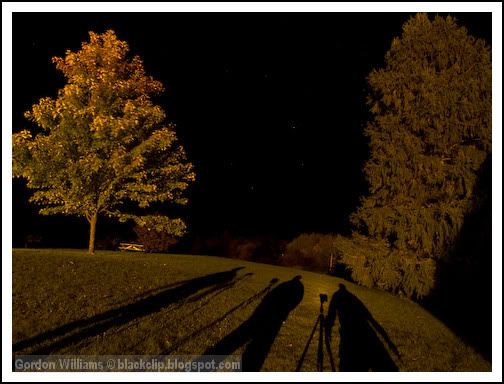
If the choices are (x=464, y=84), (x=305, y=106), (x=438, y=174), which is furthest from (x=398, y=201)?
(x=305, y=106)

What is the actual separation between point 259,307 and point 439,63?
1329 cm

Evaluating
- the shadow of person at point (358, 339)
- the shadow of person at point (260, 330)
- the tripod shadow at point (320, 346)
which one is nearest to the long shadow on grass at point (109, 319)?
the shadow of person at point (260, 330)

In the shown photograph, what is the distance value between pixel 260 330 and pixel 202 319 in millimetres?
1344

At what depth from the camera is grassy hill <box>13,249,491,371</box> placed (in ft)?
28.2

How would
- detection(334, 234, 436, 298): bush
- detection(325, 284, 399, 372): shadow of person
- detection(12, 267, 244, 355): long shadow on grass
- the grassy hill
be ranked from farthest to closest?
detection(334, 234, 436, 298): bush < detection(325, 284, 399, 372): shadow of person < the grassy hill < detection(12, 267, 244, 355): long shadow on grass

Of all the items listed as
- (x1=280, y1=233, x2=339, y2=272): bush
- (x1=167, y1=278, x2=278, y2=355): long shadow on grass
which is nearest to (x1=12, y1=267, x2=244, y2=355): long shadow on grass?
(x1=167, y1=278, x2=278, y2=355): long shadow on grass

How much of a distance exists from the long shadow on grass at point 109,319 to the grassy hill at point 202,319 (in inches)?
0.8

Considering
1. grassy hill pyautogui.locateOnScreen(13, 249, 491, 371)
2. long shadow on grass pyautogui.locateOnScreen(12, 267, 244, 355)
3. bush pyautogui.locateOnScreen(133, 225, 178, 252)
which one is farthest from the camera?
bush pyautogui.locateOnScreen(133, 225, 178, 252)

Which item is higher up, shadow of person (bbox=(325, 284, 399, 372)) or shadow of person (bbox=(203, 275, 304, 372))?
shadow of person (bbox=(203, 275, 304, 372))

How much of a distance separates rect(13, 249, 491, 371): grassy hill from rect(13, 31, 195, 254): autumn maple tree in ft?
10.0

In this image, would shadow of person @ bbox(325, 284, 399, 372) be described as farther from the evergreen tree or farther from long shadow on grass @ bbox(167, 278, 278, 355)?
the evergreen tree

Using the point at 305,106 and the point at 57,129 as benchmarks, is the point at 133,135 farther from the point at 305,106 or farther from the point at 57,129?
the point at 305,106

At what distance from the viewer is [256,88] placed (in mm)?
46688

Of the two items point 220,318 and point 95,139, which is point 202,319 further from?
point 95,139
